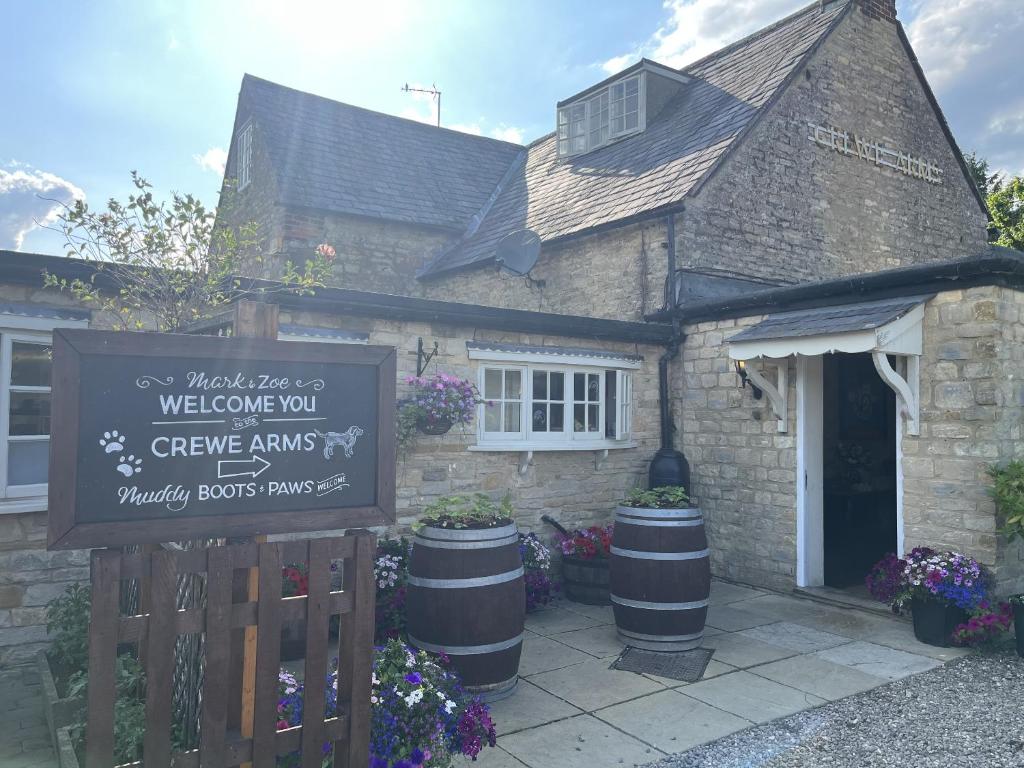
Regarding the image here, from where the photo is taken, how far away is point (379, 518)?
10.3 feet

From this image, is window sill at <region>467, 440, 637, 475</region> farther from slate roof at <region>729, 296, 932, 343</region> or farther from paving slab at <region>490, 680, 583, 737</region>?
paving slab at <region>490, 680, 583, 737</region>

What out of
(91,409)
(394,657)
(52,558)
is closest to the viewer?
(91,409)

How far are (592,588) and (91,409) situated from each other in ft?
17.9

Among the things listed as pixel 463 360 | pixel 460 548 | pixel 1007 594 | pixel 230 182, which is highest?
pixel 230 182

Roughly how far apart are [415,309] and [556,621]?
3124mm

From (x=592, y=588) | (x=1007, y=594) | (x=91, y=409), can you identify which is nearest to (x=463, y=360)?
(x=592, y=588)

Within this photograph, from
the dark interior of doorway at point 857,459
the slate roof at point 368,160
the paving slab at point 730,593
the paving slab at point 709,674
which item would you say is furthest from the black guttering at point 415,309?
the slate roof at point 368,160

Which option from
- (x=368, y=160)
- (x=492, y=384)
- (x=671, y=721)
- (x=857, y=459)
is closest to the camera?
(x=671, y=721)

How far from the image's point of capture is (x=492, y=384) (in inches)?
295

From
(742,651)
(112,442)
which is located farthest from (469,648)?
(112,442)

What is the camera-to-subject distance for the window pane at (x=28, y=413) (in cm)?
536

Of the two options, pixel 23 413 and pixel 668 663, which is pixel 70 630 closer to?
pixel 23 413

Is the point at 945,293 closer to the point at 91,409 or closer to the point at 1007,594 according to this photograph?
the point at 1007,594

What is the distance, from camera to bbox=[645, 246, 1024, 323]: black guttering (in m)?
5.96
